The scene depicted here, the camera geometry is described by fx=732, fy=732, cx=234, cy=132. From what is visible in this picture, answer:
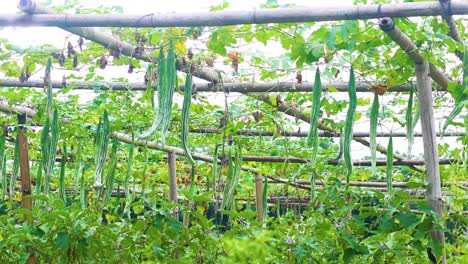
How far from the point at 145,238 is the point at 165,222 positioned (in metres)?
0.26

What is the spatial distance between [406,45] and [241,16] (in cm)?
124

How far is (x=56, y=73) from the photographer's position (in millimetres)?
6281

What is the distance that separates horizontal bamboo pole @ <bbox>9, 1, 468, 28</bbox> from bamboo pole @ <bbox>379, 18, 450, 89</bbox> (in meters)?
0.34

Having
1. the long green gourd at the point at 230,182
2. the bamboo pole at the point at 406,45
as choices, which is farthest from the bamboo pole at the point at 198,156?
the bamboo pole at the point at 406,45

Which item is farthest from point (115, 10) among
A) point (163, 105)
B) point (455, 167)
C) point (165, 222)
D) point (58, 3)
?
point (455, 167)

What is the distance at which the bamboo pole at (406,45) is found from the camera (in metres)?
3.67

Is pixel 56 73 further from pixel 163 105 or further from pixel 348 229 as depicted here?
pixel 348 229

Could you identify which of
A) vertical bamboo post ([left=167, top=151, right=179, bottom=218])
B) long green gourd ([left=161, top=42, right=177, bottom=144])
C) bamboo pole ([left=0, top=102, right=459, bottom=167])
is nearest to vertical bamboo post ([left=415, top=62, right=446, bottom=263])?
long green gourd ([left=161, top=42, right=177, bottom=144])

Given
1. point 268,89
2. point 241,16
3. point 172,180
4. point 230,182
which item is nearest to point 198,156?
point 172,180

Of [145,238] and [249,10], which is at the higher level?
[249,10]

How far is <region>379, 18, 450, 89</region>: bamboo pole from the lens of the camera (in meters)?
3.67

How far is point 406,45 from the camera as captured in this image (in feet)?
13.6

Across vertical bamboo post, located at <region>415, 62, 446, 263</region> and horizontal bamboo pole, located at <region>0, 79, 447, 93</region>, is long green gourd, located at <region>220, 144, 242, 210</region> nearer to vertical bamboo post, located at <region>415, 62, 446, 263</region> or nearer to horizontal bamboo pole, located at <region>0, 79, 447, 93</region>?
horizontal bamboo pole, located at <region>0, 79, 447, 93</region>

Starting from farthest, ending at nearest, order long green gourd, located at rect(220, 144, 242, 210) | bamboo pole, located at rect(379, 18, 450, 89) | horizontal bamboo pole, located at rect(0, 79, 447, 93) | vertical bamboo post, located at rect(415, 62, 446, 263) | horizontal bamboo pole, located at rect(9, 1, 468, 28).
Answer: long green gourd, located at rect(220, 144, 242, 210)
horizontal bamboo pole, located at rect(0, 79, 447, 93)
vertical bamboo post, located at rect(415, 62, 446, 263)
bamboo pole, located at rect(379, 18, 450, 89)
horizontal bamboo pole, located at rect(9, 1, 468, 28)
